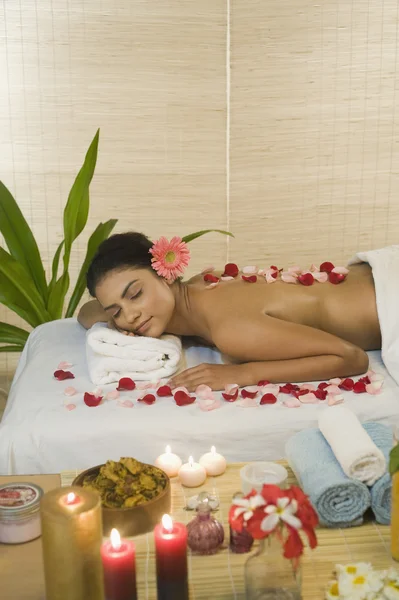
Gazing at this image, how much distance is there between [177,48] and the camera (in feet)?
12.3

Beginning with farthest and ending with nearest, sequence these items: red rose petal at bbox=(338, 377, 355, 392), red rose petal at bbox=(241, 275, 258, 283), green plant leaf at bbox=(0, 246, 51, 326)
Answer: green plant leaf at bbox=(0, 246, 51, 326), red rose petal at bbox=(241, 275, 258, 283), red rose petal at bbox=(338, 377, 355, 392)

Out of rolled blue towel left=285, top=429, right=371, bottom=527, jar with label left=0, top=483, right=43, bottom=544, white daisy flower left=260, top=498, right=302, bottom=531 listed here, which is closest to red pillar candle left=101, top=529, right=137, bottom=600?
white daisy flower left=260, top=498, right=302, bottom=531

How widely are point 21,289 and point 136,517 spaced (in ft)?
5.18

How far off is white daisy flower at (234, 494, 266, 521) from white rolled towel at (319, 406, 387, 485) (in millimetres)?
411

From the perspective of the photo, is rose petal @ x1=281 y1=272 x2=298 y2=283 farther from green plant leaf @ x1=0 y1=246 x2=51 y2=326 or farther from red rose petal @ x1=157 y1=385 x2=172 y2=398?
green plant leaf @ x1=0 y1=246 x2=51 y2=326

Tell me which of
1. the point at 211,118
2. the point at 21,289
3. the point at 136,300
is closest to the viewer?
the point at 136,300

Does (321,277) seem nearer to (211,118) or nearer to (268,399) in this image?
(268,399)

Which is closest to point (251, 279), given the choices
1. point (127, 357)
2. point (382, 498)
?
point (127, 357)

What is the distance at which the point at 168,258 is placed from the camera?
242 cm

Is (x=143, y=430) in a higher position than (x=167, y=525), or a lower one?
lower

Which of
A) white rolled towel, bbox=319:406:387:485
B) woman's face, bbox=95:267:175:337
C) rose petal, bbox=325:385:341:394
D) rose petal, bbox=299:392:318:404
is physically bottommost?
rose petal, bbox=299:392:318:404

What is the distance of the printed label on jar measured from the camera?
152cm

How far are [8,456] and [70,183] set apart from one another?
2143 millimetres

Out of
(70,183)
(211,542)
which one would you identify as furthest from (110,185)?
(211,542)
